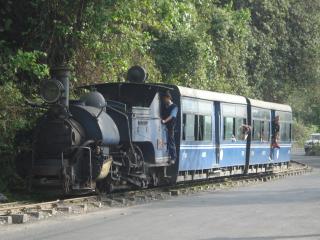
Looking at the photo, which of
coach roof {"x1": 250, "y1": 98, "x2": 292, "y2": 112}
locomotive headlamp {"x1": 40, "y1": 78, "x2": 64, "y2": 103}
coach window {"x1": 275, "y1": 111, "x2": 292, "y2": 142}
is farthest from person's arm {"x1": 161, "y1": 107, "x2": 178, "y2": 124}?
coach window {"x1": 275, "y1": 111, "x2": 292, "y2": 142}

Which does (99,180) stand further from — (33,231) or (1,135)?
(33,231)

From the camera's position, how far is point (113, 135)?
50.2 ft

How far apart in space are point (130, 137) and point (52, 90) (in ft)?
8.08

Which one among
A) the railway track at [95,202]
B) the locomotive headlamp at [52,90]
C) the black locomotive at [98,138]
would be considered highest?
the locomotive headlamp at [52,90]

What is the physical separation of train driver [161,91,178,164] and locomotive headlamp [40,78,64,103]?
3830mm

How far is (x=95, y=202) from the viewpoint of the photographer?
14453 millimetres

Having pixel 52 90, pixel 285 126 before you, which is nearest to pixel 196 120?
pixel 52 90

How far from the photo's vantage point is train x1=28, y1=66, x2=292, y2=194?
14352mm

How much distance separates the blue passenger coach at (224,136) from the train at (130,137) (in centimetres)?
3

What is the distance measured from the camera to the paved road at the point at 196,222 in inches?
411

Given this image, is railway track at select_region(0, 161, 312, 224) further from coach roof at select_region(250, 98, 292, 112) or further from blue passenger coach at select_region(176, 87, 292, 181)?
coach roof at select_region(250, 98, 292, 112)

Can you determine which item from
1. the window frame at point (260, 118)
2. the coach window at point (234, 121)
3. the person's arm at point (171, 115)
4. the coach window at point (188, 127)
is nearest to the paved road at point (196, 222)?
the person's arm at point (171, 115)

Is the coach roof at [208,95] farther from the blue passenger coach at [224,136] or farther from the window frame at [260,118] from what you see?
the window frame at [260,118]

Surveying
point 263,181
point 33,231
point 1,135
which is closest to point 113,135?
point 1,135
